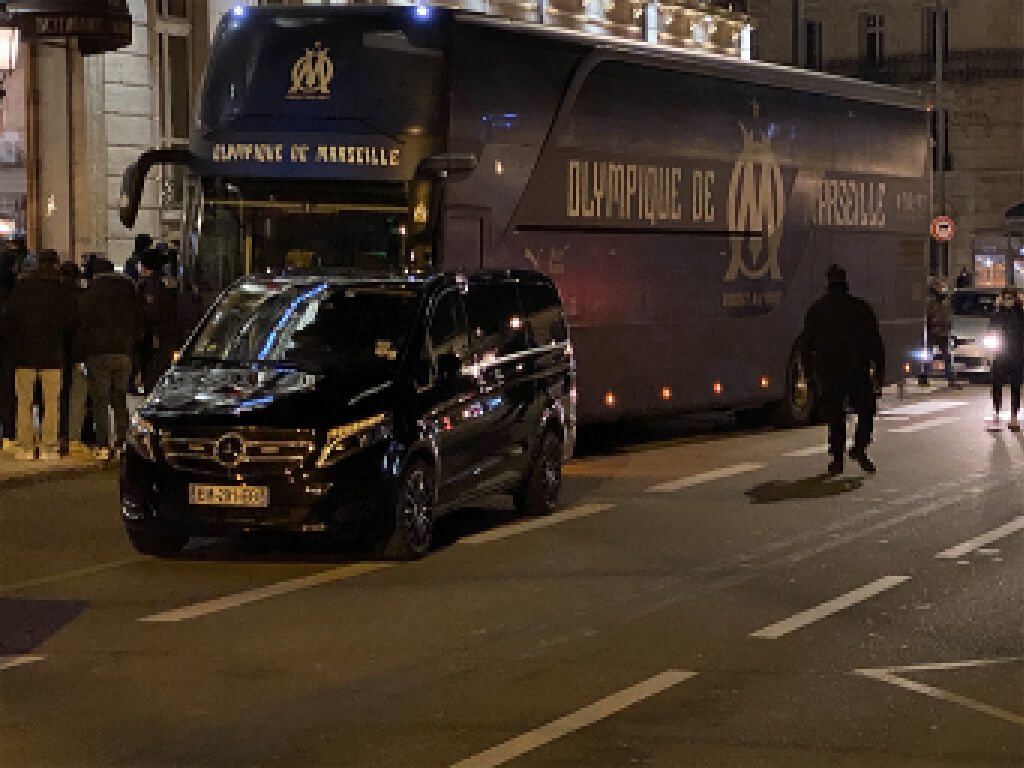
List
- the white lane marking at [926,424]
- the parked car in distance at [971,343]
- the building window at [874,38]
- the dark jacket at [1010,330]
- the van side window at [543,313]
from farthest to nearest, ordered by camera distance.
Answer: the building window at [874,38]
the parked car in distance at [971,343]
the white lane marking at [926,424]
the dark jacket at [1010,330]
the van side window at [543,313]

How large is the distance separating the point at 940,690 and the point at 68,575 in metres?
5.88

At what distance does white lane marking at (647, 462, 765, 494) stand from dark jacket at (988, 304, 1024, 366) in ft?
15.1

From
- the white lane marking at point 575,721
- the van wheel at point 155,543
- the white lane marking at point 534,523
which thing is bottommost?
the white lane marking at point 534,523

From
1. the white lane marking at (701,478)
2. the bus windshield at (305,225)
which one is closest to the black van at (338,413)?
the bus windshield at (305,225)

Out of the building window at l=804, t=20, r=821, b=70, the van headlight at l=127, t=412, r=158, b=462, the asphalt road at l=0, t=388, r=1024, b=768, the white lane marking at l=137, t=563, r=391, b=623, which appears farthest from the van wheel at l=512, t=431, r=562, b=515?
the building window at l=804, t=20, r=821, b=70

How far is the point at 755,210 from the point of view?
23000 millimetres

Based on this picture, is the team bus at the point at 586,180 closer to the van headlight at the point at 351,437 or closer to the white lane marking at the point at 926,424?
the white lane marking at the point at 926,424

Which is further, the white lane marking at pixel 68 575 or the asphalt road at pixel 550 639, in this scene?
the white lane marking at pixel 68 575

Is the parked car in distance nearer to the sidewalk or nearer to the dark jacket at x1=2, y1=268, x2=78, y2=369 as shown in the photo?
the sidewalk

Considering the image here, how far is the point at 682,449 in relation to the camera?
21.6m

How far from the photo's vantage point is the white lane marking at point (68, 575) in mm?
12555

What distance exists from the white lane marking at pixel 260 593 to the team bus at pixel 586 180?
8.36 feet

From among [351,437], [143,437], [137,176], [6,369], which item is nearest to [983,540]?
[351,437]

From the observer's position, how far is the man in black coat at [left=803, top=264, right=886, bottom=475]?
61.4 ft
